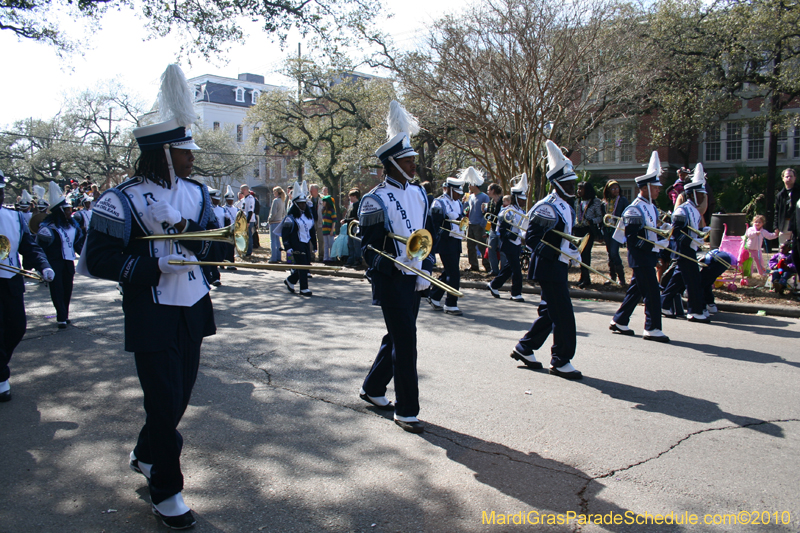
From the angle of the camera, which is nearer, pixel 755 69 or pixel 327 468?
pixel 327 468

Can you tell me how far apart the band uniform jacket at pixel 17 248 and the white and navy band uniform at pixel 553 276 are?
4.89m

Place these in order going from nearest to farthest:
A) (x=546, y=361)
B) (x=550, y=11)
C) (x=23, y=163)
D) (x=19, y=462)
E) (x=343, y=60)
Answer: (x=19, y=462) → (x=546, y=361) → (x=550, y=11) → (x=343, y=60) → (x=23, y=163)

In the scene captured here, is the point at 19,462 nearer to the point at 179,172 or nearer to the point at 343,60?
the point at 179,172

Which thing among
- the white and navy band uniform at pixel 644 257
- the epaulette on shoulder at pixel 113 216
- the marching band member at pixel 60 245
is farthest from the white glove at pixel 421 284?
the marching band member at pixel 60 245

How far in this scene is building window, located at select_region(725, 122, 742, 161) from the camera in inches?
1369

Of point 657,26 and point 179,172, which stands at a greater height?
point 657,26

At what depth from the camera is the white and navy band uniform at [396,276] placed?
4289 mm

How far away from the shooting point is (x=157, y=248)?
3.15 m

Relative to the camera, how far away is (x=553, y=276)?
574cm

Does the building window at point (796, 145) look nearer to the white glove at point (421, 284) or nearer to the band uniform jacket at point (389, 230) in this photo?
the band uniform jacket at point (389, 230)

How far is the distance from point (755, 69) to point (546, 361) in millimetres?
22459

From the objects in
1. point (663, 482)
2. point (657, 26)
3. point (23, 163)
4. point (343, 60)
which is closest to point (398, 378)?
point (663, 482)

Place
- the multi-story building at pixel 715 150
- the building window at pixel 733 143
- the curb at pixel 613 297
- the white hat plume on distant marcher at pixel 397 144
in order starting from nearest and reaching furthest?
the white hat plume on distant marcher at pixel 397 144
the curb at pixel 613 297
the multi-story building at pixel 715 150
the building window at pixel 733 143

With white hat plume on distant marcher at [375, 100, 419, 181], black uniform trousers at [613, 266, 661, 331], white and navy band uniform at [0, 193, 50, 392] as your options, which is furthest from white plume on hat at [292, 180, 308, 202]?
white hat plume on distant marcher at [375, 100, 419, 181]
